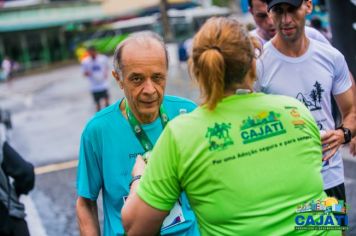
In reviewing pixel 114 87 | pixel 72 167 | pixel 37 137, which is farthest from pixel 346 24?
pixel 114 87

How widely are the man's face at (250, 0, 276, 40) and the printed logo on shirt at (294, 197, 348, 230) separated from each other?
215 cm

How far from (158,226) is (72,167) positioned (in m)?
6.78

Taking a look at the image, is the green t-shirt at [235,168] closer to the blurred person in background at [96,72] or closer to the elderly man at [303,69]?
the elderly man at [303,69]

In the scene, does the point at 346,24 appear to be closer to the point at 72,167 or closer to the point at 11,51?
the point at 72,167

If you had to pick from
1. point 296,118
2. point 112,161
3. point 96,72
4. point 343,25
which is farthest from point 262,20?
point 96,72

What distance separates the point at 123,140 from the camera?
2260 mm

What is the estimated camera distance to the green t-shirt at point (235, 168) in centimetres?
162

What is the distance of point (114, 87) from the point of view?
66.2 ft

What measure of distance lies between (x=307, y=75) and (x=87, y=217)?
1.30 metres

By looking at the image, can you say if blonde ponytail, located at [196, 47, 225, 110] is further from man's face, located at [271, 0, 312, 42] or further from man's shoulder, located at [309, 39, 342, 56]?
man's shoulder, located at [309, 39, 342, 56]

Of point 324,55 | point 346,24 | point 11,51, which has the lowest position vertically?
point 11,51

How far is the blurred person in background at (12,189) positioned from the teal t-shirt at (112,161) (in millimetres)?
957

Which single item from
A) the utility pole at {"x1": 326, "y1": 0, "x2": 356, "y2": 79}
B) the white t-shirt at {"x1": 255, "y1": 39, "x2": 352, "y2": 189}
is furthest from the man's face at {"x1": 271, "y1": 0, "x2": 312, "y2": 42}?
the utility pole at {"x1": 326, "y1": 0, "x2": 356, "y2": 79}

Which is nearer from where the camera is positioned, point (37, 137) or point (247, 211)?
point (247, 211)
